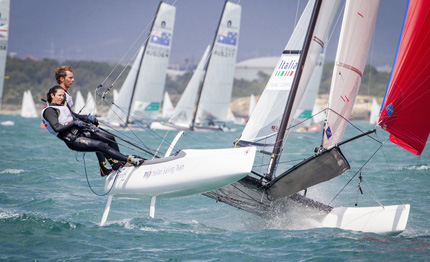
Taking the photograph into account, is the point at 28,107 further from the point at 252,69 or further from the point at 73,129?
the point at 252,69

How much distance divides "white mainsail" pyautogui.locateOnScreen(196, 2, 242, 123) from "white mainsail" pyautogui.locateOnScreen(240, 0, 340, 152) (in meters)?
15.9

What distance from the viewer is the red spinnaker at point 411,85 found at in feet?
17.9

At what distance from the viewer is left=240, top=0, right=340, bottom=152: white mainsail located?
644cm

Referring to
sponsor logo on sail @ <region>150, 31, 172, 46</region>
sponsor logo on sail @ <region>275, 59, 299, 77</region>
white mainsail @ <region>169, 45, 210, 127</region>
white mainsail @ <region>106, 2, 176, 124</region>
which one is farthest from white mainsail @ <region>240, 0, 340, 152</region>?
white mainsail @ <region>169, 45, 210, 127</region>

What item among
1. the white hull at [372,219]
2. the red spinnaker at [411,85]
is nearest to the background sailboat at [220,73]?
the red spinnaker at [411,85]

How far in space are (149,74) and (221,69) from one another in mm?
3243

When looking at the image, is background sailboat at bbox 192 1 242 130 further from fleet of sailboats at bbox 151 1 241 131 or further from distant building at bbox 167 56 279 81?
distant building at bbox 167 56 279 81

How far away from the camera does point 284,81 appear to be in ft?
22.6

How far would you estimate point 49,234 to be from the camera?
5.07 m

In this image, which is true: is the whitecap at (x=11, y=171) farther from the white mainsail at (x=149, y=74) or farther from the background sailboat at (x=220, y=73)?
the background sailboat at (x=220, y=73)

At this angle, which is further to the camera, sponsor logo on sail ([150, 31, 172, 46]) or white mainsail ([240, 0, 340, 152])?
sponsor logo on sail ([150, 31, 172, 46])

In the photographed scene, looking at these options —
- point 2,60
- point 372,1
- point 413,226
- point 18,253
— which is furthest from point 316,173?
point 2,60

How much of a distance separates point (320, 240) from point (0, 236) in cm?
299

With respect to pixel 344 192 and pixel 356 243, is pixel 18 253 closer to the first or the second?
pixel 356 243
